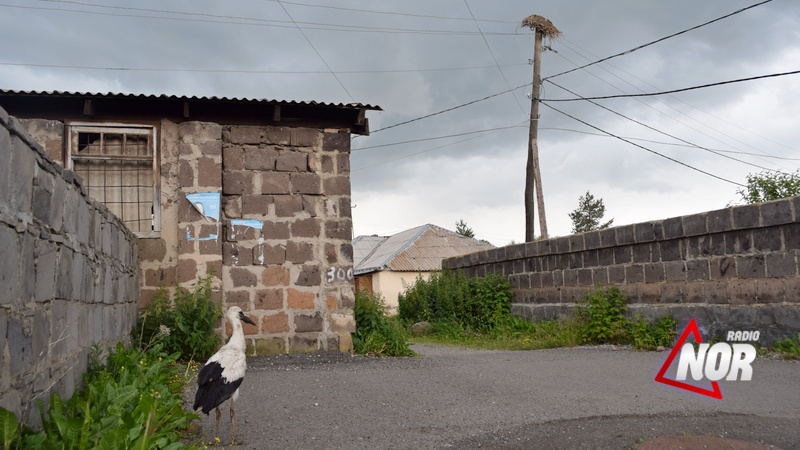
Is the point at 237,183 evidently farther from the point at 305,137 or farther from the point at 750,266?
the point at 750,266

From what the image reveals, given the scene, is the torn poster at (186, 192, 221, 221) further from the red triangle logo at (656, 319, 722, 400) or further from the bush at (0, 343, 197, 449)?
the red triangle logo at (656, 319, 722, 400)

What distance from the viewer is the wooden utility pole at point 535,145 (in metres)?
19.6

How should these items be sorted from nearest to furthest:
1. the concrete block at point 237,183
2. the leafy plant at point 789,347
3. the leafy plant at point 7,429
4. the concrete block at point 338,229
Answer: the leafy plant at point 7,429 < the leafy plant at point 789,347 < the concrete block at point 237,183 < the concrete block at point 338,229

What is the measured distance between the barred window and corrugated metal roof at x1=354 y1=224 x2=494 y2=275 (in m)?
19.5

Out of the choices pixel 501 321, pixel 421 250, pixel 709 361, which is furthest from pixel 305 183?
pixel 421 250

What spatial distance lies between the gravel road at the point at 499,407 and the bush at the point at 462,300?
239 inches

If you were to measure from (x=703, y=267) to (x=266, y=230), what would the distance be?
246 inches

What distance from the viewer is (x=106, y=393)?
175 inches

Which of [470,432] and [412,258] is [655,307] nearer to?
[470,432]

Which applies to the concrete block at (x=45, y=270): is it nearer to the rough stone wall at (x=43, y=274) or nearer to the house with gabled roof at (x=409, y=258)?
the rough stone wall at (x=43, y=274)

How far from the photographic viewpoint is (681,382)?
23.1 feet

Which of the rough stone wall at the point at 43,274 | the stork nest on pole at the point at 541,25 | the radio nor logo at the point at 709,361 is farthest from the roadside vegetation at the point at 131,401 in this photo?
the stork nest on pole at the point at 541,25

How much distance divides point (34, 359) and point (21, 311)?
0.36 meters

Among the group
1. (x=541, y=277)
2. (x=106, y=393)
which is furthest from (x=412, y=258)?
(x=106, y=393)
